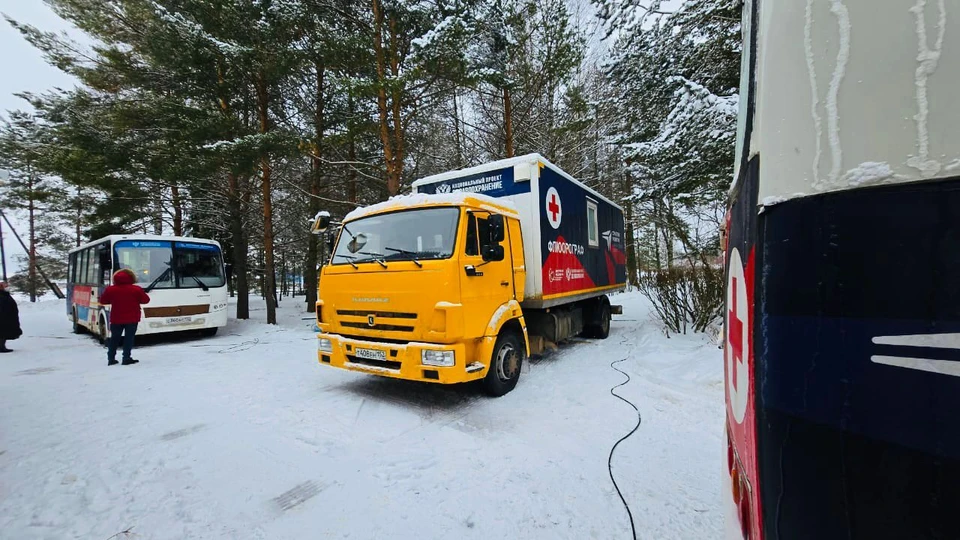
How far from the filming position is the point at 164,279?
9.67 m

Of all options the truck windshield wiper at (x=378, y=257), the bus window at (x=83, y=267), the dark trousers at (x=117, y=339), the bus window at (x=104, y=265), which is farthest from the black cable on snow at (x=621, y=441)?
the bus window at (x=83, y=267)

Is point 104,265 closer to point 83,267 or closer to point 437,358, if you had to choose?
point 83,267

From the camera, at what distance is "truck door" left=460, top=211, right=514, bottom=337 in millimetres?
4641

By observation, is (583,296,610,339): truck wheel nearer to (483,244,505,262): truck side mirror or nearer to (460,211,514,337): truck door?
(460,211,514,337): truck door

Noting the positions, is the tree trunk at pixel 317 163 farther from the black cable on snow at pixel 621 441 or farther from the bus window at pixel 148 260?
the black cable on snow at pixel 621 441

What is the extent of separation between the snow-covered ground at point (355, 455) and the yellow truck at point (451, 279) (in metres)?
0.58

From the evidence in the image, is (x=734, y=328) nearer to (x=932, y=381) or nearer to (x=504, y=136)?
(x=932, y=381)

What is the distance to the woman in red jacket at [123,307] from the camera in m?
7.00

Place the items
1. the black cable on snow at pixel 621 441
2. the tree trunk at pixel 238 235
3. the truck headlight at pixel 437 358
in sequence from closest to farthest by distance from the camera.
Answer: the black cable on snow at pixel 621 441
the truck headlight at pixel 437 358
the tree trunk at pixel 238 235

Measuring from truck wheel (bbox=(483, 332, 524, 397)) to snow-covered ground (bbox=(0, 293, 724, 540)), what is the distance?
0.16 metres

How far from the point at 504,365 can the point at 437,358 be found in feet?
4.01

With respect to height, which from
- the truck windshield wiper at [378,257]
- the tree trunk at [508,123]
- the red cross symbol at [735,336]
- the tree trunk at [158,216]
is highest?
the tree trunk at [508,123]

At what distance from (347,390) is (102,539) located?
9.58 ft

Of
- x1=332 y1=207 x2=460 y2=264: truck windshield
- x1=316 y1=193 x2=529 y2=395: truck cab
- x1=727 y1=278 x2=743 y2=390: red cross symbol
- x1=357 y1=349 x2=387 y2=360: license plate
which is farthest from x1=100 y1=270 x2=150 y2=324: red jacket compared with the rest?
x1=727 y1=278 x2=743 y2=390: red cross symbol
